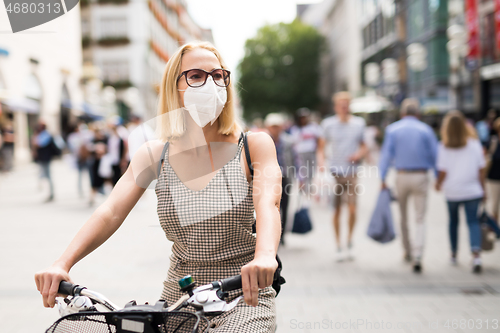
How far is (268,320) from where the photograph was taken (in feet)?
5.85

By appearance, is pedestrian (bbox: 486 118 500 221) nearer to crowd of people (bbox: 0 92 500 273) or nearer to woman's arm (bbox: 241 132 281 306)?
crowd of people (bbox: 0 92 500 273)

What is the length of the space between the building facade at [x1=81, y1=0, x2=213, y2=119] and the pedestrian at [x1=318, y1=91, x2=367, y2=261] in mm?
25980

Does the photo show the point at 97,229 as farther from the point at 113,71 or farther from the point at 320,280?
the point at 113,71

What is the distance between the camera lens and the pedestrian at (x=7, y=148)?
17.5 m

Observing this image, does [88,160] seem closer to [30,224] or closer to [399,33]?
[30,224]

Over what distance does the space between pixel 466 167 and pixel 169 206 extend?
4.57 m

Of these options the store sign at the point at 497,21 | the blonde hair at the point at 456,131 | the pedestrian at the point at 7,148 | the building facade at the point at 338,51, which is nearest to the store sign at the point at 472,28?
the store sign at the point at 497,21

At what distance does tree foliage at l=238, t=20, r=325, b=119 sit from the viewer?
176 feet

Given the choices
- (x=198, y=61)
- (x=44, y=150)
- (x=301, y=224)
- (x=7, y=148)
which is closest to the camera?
(x=198, y=61)

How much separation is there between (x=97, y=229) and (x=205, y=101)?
67 cm

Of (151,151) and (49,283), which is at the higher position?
(151,151)

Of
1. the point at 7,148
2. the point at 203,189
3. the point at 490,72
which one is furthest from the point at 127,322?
the point at 490,72

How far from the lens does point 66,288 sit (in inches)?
66.7

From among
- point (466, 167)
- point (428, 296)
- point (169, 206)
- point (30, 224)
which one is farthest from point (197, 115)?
point (30, 224)
